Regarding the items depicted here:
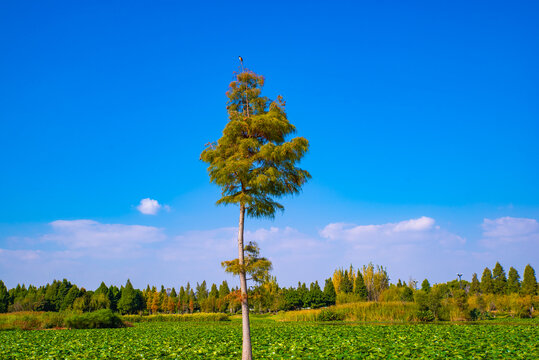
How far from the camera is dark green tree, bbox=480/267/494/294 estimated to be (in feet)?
181

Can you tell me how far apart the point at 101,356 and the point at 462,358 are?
1236cm

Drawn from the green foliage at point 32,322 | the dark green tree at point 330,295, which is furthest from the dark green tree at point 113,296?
the dark green tree at point 330,295

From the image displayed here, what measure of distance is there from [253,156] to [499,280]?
60.6 metres

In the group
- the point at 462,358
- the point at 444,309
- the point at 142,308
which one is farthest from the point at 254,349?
the point at 142,308

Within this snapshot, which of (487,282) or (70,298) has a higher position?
(70,298)

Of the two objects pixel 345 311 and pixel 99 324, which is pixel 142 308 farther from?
pixel 345 311

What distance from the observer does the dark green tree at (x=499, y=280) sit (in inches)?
2129

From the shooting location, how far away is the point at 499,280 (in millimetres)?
55094

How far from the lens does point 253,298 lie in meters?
10.1

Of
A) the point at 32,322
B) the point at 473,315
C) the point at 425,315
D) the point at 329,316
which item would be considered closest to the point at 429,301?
the point at 425,315

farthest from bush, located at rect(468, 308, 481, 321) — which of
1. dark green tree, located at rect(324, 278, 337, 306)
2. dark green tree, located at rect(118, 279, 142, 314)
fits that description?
dark green tree, located at rect(118, 279, 142, 314)

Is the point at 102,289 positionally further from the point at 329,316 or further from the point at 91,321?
the point at 329,316

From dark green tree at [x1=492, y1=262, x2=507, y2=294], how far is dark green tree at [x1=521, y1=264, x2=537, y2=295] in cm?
583

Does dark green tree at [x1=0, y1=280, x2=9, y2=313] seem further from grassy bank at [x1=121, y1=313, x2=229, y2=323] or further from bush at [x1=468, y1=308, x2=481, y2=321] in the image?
bush at [x1=468, y1=308, x2=481, y2=321]
